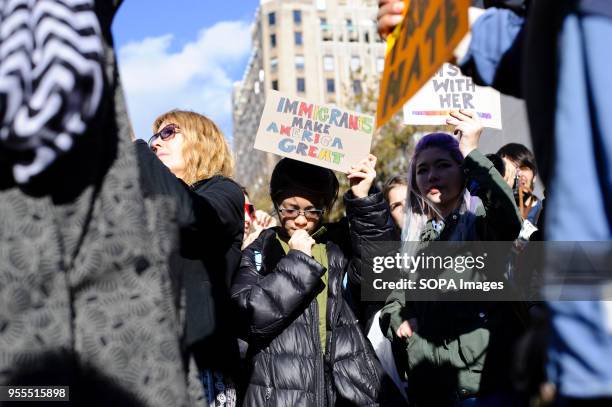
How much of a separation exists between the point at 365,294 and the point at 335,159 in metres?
0.72

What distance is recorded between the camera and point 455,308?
3.14 metres

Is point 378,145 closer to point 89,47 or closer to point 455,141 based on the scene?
point 455,141

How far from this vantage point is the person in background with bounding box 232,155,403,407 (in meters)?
3.46

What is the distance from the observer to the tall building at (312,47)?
76.1 m

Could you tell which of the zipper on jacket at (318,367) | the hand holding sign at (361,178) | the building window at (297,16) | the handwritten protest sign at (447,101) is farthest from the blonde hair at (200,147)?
the building window at (297,16)

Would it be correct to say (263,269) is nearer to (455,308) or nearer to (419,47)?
(455,308)

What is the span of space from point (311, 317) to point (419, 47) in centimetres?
179

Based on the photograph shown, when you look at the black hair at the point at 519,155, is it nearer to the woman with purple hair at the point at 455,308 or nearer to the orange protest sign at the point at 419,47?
the woman with purple hair at the point at 455,308

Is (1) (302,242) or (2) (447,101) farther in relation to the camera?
(2) (447,101)

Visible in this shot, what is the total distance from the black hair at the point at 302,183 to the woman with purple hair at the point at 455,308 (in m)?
0.47

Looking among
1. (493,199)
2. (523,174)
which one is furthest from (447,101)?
(523,174)

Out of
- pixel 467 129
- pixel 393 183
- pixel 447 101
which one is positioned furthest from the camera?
pixel 393 183

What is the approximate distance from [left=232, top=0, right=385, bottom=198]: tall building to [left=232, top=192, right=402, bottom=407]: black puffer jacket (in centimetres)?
7092

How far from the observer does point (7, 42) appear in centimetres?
164
